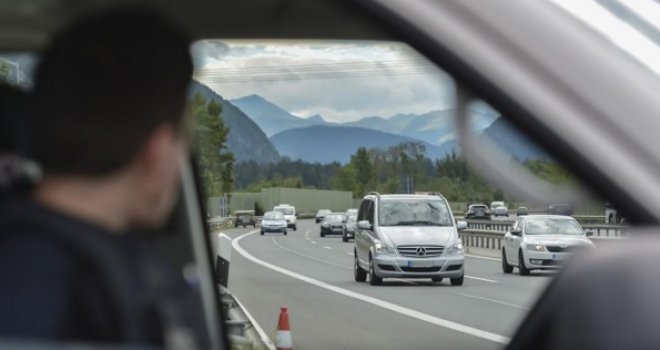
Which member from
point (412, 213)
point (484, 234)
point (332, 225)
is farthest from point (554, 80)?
point (332, 225)

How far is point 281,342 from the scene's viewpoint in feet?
39.6

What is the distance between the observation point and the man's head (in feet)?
3.78

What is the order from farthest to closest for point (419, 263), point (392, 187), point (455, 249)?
point (419, 263) < point (455, 249) < point (392, 187)

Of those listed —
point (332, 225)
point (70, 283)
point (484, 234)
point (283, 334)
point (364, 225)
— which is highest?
point (70, 283)

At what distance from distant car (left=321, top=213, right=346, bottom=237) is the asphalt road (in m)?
18.2

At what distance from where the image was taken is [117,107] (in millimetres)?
1164

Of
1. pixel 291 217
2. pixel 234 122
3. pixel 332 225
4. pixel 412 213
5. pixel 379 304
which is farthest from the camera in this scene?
pixel 291 217

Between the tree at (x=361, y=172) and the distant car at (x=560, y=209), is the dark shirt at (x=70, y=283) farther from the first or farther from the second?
the tree at (x=361, y=172)

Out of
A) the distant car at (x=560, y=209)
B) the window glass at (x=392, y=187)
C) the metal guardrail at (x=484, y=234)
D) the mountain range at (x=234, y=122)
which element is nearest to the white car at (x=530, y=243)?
the window glass at (x=392, y=187)

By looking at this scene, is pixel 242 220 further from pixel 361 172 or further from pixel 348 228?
pixel 348 228

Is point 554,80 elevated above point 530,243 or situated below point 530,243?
above

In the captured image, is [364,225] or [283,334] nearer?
[283,334]

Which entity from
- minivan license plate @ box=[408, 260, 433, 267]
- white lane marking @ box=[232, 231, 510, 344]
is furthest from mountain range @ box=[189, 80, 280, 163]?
minivan license plate @ box=[408, 260, 433, 267]

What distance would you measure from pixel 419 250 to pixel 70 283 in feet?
74.0
